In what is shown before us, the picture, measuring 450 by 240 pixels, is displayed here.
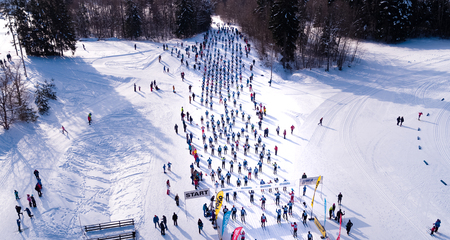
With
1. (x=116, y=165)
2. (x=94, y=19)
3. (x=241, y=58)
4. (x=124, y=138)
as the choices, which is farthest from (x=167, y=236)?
(x=94, y=19)

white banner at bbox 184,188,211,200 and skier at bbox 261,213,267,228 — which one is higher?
white banner at bbox 184,188,211,200

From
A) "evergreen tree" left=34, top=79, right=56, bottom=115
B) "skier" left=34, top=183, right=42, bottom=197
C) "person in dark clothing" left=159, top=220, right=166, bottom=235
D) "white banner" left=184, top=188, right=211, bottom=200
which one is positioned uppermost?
"evergreen tree" left=34, top=79, right=56, bottom=115

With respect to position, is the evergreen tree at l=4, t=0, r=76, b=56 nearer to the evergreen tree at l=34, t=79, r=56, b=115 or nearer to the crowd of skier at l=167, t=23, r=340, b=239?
the evergreen tree at l=34, t=79, r=56, b=115

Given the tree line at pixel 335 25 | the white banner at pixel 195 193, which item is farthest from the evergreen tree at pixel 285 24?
the white banner at pixel 195 193

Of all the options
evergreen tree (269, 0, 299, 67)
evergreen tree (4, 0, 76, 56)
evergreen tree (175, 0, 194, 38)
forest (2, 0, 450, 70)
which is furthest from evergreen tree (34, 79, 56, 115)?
evergreen tree (175, 0, 194, 38)

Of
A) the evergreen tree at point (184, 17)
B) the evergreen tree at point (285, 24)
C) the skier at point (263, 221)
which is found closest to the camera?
the skier at point (263, 221)

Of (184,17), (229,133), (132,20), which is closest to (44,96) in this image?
(229,133)

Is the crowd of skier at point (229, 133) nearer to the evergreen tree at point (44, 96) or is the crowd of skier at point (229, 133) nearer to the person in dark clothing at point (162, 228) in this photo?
the person in dark clothing at point (162, 228)

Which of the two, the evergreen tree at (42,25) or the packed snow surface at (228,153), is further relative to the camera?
the evergreen tree at (42,25)
